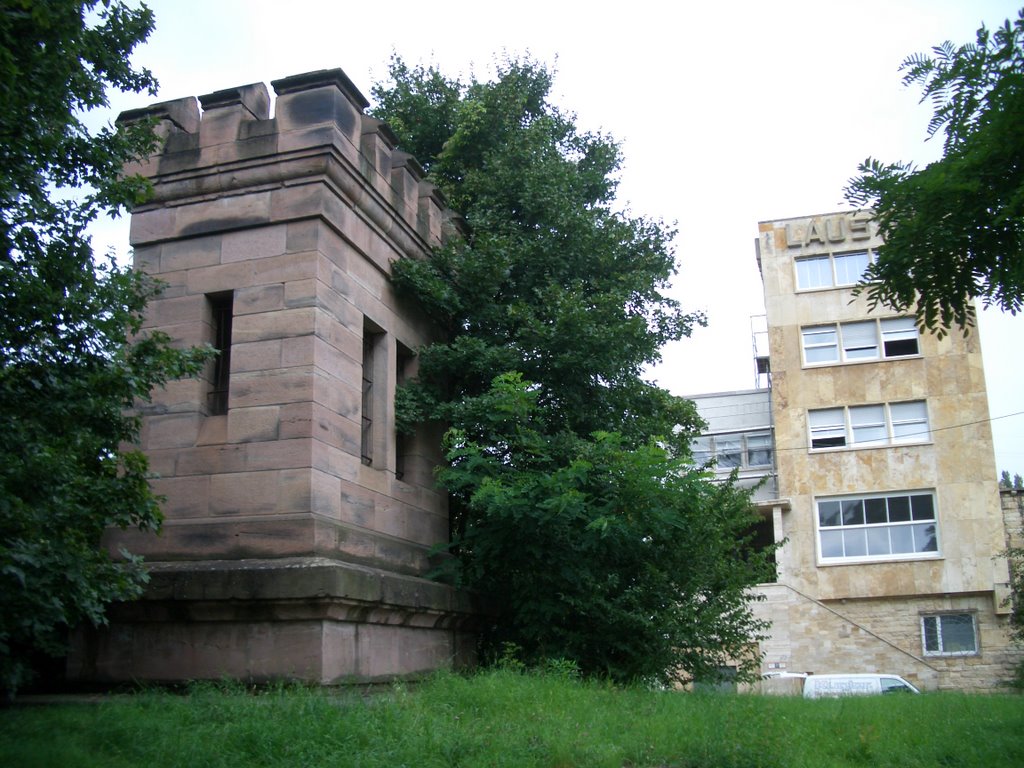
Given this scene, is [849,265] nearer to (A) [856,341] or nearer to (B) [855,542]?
(A) [856,341]

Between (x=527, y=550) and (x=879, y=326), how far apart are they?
2492 cm

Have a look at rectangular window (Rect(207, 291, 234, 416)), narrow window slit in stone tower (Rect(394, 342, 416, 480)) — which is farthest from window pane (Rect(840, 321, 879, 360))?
rectangular window (Rect(207, 291, 234, 416))

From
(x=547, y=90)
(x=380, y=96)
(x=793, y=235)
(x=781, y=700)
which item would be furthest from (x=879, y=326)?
(x=781, y=700)

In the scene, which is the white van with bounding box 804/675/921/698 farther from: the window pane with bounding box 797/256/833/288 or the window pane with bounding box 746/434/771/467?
the window pane with bounding box 797/256/833/288

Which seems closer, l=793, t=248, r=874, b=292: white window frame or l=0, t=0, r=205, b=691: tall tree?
l=0, t=0, r=205, b=691: tall tree

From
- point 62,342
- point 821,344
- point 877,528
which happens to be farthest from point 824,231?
point 62,342

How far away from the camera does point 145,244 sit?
439 inches

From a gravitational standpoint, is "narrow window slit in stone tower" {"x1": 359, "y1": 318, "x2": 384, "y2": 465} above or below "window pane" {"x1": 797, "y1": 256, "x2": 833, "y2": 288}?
below

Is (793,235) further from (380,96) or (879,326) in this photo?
(380,96)

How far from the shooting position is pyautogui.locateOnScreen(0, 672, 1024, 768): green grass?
22.4ft

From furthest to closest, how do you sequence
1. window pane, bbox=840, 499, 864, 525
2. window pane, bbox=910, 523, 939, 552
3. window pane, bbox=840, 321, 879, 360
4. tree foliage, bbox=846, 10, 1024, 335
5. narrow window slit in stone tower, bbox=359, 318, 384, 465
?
window pane, bbox=840, 321, 879, 360 < window pane, bbox=840, 499, 864, 525 < window pane, bbox=910, 523, 939, 552 < narrow window slit in stone tower, bbox=359, 318, 384, 465 < tree foliage, bbox=846, 10, 1024, 335

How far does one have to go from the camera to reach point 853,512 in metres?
32.0

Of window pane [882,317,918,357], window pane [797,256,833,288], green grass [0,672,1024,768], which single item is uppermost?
window pane [797,256,833,288]

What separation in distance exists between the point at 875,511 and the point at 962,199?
27.5 metres
